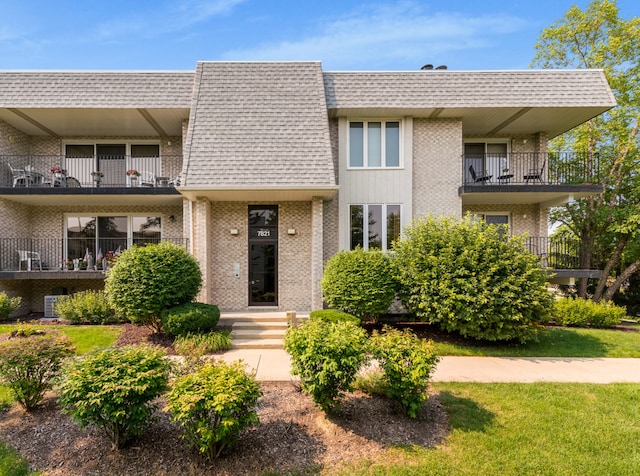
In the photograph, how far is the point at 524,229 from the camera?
12.6 meters

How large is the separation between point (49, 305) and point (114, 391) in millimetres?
9885

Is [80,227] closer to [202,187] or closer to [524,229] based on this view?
[202,187]

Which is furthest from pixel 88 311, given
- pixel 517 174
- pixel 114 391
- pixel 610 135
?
pixel 610 135

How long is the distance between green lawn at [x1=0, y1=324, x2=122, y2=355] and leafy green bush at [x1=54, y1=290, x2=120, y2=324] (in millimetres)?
511

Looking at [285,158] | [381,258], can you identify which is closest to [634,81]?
[381,258]

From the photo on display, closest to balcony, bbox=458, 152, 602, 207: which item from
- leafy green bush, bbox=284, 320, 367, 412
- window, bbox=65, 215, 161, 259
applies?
leafy green bush, bbox=284, 320, 367, 412

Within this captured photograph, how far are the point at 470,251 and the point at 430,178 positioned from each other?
4.14 metres

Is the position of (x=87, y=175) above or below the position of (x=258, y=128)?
below

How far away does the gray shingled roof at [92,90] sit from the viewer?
1031 cm

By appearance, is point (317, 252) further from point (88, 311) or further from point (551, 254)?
point (551, 254)

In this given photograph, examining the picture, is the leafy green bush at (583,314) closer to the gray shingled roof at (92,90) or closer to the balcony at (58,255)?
the balcony at (58,255)

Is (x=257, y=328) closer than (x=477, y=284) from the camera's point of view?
No

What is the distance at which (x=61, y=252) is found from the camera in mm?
11906

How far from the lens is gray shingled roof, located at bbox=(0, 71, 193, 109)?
33.8 feet
